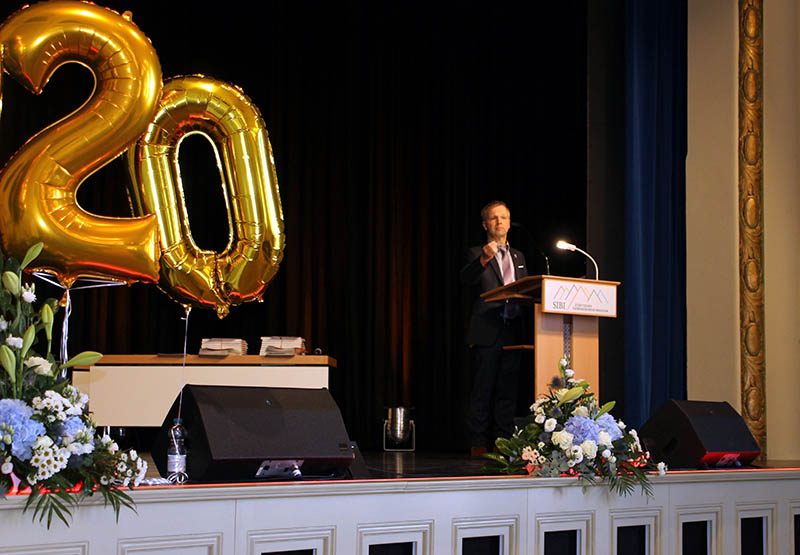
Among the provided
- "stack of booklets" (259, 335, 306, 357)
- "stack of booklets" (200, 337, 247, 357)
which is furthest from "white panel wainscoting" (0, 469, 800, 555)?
"stack of booklets" (200, 337, 247, 357)

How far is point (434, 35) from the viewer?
7250 mm

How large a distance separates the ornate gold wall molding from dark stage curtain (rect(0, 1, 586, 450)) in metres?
1.77

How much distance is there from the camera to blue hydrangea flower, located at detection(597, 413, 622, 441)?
2863 mm

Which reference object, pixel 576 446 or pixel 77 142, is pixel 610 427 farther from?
pixel 77 142

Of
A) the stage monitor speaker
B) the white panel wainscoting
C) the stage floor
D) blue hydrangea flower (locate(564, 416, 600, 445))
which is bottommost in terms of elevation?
the stage floor

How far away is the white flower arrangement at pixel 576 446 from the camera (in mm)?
2768

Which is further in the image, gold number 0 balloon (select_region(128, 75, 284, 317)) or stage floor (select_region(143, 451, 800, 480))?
stage floor (select_region(143, 451, 800, 480))

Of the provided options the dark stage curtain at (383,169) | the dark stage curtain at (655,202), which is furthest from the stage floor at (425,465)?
the dark stage curtain at (655,202)

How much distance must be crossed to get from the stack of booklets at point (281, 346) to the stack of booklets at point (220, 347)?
A: 17 centimetres

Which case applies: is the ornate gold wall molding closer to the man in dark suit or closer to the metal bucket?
the man in dark suit

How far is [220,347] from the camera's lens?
219 inches

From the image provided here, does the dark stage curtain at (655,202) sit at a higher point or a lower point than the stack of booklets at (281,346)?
higher

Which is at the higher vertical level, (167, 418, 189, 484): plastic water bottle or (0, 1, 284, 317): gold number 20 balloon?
(0, 1, 284, 317): gold number 20 balloon

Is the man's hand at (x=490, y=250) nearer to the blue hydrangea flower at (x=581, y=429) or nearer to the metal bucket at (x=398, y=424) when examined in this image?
the metal bucket at (x=398, y=424)
